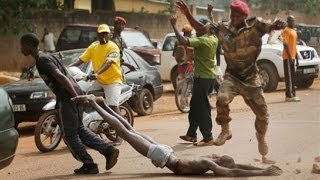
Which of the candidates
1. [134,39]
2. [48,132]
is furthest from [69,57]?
[134,39]

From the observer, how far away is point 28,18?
79.4ft

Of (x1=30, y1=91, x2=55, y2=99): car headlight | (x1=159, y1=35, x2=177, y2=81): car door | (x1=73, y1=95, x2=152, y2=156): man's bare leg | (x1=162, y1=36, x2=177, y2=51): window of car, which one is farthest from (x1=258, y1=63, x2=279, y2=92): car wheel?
(x1=73, y1=95, x2=152, y2=156): man's bare leg

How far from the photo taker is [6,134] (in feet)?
20.3

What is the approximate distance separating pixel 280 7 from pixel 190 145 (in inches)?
1743

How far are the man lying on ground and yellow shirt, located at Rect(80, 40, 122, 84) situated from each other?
2.46 m

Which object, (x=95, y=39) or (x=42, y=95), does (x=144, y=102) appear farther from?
(x=95, y=39)

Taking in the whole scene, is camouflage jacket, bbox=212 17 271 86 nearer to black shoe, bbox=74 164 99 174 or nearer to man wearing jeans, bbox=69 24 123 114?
black shoe, bbox=74 164 99 174

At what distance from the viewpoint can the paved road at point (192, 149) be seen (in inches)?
285

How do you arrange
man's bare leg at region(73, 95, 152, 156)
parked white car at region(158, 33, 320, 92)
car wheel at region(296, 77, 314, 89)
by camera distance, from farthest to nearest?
car wheel at region(296, 77, 314, 89)
parked white car at region(158, 33, 320, 92)
man's bare leg at region(73, 95, 152, 156)

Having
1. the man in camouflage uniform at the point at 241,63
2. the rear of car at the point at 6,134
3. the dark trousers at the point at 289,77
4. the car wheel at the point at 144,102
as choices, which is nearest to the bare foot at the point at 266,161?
the man in camouflage uniform at the point at 241,63

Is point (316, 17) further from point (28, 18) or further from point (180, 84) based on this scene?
point (180, 84)

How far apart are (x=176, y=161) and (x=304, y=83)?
12.6 meters

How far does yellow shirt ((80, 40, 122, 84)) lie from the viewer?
9.07m

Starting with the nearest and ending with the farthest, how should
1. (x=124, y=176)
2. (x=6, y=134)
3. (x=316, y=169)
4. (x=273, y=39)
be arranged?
(x=6, y=134), (x=316, y=169), (x=124, y=176), (x=273, y=39)
